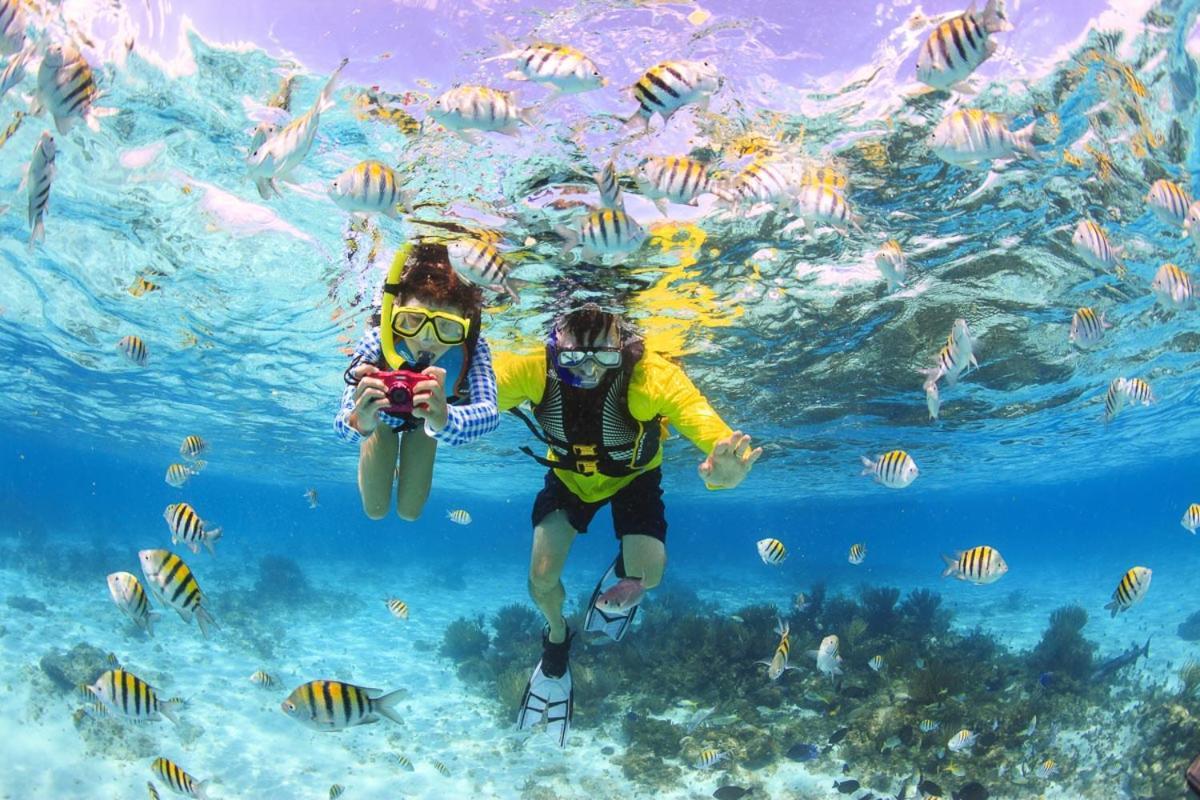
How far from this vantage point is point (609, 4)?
269 inches

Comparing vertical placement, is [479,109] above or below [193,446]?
above

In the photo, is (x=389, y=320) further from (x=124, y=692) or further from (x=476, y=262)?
(x=124, y=692)

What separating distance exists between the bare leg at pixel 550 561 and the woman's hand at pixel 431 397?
3.43 meters

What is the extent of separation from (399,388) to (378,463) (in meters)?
1.34

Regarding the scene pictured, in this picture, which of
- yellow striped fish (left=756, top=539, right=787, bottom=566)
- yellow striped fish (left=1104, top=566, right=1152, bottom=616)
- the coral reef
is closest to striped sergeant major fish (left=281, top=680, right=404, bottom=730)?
yellow striped fish (left=756, top=539, right=787, bottom=566)

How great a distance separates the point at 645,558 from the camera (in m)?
7.08

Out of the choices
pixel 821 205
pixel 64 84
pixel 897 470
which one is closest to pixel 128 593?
pixel 64 84

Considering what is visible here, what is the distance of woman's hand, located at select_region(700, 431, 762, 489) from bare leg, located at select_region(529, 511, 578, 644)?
2.72 metres

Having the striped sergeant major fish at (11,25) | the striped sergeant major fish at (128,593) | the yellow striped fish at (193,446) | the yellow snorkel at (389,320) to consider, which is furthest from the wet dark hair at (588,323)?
the yellow striped fish at (193,446)

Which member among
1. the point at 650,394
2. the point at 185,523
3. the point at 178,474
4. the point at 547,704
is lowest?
the point at 547,704

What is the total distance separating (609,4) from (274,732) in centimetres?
1552

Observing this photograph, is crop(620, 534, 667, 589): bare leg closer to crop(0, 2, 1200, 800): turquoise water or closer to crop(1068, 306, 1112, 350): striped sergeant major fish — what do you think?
crop(0, 2, 1200, 800): turquoise water

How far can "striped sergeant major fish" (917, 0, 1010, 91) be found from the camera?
14.0 feet

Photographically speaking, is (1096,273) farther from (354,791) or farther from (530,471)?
(530,471)
